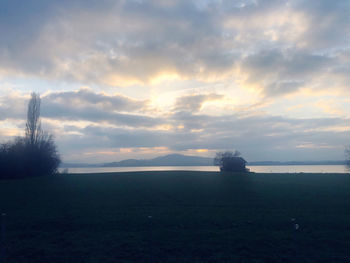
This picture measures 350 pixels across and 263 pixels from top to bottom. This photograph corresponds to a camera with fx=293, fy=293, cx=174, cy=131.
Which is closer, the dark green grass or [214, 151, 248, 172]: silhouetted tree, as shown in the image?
the dark green grass

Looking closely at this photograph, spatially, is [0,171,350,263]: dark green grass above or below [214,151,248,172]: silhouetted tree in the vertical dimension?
below

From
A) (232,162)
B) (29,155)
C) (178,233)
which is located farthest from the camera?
(232,162)

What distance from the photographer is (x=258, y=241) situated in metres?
10.0

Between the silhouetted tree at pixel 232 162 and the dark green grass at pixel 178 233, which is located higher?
the silhouetted tree at pixel 232 162

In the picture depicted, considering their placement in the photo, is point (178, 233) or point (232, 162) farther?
point (232, 162)

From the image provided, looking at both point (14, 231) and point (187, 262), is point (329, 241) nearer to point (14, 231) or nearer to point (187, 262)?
point (187, 262)

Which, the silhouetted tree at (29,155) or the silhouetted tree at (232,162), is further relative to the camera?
the silhouetted tree at (232,162)

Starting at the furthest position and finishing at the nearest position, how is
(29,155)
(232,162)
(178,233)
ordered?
(232,162) < (29,155) < (178,233)

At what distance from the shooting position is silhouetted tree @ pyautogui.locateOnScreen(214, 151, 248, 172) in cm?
7004

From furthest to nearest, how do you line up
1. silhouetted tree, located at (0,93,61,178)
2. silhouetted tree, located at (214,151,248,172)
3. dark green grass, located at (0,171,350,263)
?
silhouetted tree, located at (214,151,248,172) → silhouetted tree, located at (0,93,61,178) → dark green grass, located at (0,171,350,263)

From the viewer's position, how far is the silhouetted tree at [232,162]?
70044 millimetres

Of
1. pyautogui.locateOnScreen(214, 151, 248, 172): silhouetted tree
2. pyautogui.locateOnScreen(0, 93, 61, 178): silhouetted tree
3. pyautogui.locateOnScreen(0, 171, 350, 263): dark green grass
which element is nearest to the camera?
pyautogui.locateOnScreen(0, 171, 350, 263): dark green grass

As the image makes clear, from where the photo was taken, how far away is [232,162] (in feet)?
233

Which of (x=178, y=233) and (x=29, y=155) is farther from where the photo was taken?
(x=29, y=155)
